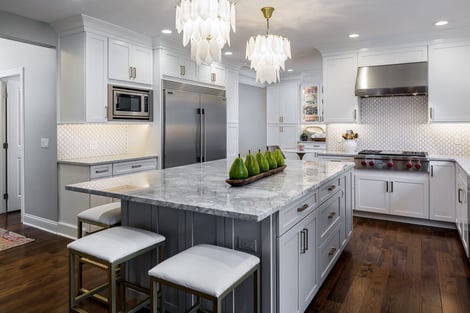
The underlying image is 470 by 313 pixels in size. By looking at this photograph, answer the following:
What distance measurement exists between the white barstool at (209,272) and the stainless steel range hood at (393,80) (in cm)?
378

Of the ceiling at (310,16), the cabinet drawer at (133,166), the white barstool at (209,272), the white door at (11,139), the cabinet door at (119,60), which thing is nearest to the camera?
the white barstool at (209,272)

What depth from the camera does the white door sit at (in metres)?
4.96

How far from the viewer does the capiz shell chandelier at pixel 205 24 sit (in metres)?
2.18

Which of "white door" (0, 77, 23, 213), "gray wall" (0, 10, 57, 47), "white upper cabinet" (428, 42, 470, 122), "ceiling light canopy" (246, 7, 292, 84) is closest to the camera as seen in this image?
"ceiling light canopy" (246, 7, 292, 84)

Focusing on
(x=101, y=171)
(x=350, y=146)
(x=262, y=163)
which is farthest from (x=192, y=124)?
(x=262, y=163)

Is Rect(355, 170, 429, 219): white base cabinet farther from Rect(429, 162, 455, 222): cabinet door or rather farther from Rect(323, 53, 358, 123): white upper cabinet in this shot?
Rect(323, 53, 358, 123): white upper cabinet

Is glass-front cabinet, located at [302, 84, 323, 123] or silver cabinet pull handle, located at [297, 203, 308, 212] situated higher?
glass-front cabinet, located at [302, 84, 323, 123]

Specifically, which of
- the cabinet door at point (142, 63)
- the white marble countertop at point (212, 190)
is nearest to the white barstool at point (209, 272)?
the white marble countertop at point (212, 190)

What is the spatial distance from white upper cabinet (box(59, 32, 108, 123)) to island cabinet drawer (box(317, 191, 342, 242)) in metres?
2.86

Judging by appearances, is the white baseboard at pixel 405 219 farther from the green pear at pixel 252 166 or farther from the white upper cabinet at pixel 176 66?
the white upper cabinet at pixel 176 66

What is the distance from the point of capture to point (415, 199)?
4324 millimetres

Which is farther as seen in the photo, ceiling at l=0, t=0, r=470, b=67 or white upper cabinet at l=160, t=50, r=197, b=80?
white upper cabinet at l=160, t=50, r=197, b=80

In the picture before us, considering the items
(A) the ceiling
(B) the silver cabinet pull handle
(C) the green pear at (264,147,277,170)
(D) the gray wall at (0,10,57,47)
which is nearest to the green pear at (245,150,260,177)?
(C) the green pear at (264,147,277,170)

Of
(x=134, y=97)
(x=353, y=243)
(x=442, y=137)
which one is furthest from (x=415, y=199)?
(x=134, y=97)
